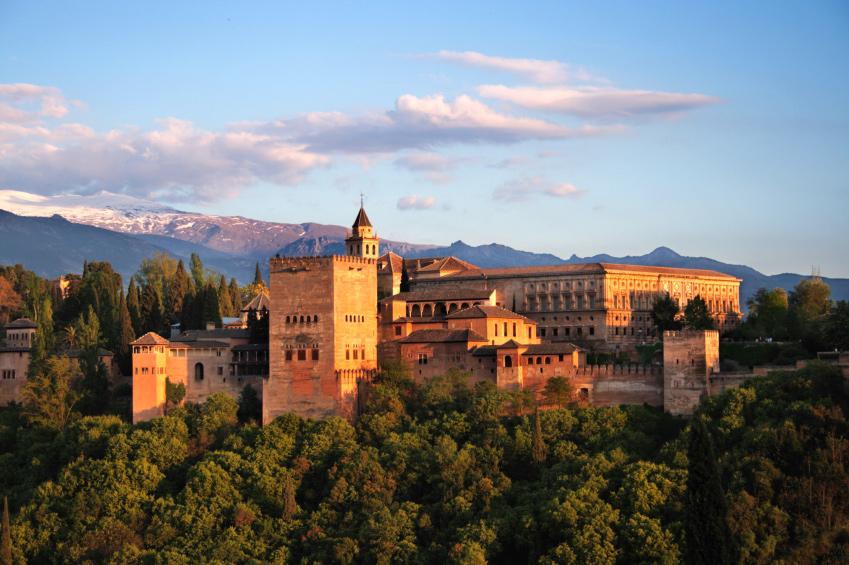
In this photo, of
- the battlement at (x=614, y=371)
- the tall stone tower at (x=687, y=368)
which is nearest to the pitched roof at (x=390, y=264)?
the battlement at (x=614, y=371)

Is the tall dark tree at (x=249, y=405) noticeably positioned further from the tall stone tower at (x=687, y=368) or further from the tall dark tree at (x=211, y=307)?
the tall stone tower at (x=687, y=368)

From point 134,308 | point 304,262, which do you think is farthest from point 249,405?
point 134,308

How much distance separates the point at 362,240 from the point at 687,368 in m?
28.9

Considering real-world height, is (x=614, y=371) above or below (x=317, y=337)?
below

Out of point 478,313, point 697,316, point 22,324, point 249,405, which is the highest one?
point 478,313

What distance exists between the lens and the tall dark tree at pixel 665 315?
75000mm

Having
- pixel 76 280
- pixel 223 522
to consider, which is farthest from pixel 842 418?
pixel 76 280

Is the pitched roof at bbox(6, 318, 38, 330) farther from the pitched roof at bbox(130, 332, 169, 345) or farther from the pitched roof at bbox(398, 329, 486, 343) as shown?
the pitched roof at bbox(398, 329, 486, 343)

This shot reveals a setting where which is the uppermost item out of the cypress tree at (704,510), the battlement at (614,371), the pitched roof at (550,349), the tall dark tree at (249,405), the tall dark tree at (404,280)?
the tall dark tree at (404,280)

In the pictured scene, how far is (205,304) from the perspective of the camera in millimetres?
79688

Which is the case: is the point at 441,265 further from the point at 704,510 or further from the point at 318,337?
the point at 704,510

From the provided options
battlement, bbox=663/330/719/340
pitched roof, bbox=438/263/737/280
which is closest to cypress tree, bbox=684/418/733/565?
battlement, bbox=663/330/719/340

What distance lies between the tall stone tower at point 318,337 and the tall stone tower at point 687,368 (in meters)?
14.0

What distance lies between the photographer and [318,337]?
6294cm
